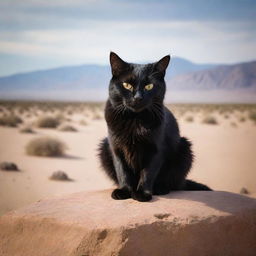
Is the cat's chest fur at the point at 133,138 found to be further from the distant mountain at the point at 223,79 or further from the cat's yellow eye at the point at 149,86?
the distant mountain at the point at 223,79

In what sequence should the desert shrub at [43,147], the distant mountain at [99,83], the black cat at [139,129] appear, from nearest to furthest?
the black cat at [139,129]
the desert shrub at [43,147]
the distant mountain at [99,83]

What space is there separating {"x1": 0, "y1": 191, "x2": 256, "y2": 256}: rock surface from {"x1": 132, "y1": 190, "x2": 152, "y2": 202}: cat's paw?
0.05 meters

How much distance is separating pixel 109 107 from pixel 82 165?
704cm

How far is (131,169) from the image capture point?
391cm

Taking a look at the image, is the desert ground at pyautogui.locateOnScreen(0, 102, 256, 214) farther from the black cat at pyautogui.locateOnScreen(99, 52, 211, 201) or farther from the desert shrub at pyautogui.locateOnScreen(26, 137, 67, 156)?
the black cat at pyautogui.locateOnScreen(99, 52, 211, 201)

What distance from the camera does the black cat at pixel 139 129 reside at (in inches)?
145

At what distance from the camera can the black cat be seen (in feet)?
12.1

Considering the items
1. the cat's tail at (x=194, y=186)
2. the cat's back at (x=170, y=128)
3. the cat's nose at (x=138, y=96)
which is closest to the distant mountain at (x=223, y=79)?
the cat's tail at (x=194, y=186)

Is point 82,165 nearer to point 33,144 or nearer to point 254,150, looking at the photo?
point 33,144

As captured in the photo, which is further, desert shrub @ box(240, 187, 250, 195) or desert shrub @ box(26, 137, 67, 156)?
desert shrub @ box(26, 137, 67, 156)

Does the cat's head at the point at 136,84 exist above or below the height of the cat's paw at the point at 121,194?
above

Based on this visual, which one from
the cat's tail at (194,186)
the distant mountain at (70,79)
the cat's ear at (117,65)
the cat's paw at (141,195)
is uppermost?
the cat's ear at (117,65)

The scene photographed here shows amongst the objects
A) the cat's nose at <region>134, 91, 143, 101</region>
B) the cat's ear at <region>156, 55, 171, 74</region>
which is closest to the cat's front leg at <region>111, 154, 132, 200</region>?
the cat's nose at <region>134, 91, 143, 101</region>

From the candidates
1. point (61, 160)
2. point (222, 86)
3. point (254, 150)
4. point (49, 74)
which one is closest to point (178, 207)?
point (61, 160)
